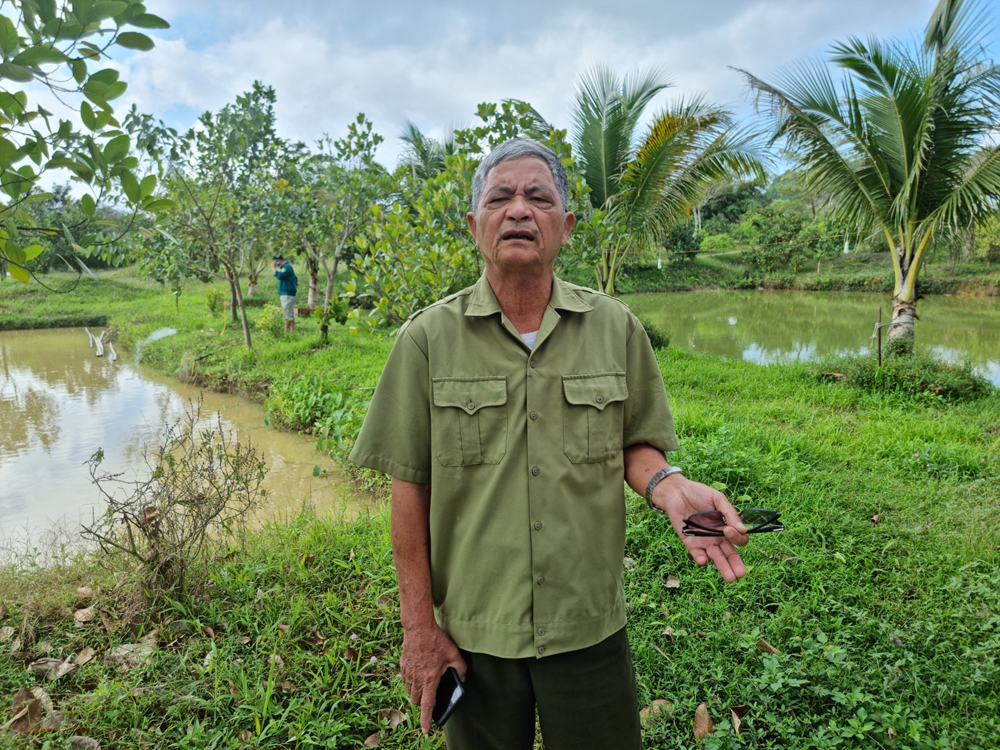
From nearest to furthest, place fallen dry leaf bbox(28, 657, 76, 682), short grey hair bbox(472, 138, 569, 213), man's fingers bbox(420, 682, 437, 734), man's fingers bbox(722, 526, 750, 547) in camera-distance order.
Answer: man's fingers bbox(722, 526, 750, 547) < man's fingers bbox(420, 682, 437, 734) < short grey hair bbox(472, 138, 569, 213) < fallen dry leaf bbox(28, 657, 76, 682)

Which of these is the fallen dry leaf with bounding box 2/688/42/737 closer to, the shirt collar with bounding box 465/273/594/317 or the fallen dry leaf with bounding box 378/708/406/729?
the fallen dry leaf with bounding box 378/708/406/729

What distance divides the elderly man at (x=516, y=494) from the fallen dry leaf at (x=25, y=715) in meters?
1.66

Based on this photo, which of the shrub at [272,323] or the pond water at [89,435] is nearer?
the pond water at [89,435]

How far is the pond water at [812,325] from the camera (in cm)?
1033

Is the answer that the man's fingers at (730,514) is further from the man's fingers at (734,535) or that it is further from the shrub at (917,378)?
the shrub at (917,378)

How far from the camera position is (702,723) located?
2164 mm

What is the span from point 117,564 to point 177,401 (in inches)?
247

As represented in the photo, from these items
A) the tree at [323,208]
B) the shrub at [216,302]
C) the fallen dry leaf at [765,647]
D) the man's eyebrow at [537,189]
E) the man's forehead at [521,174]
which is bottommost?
the fallen dry leaf at [765,647]

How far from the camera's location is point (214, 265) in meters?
9.66

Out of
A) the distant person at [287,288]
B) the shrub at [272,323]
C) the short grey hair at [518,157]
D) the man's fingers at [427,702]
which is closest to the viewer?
the man's fingers at [427,702]

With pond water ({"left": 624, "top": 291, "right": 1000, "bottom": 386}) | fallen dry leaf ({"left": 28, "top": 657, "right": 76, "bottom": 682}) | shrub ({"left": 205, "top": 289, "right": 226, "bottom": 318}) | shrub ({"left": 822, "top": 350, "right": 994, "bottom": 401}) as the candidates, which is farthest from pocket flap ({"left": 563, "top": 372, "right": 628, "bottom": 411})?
shrub ({"left": 205, "top": 289, "right": 226, "bottom": 318})

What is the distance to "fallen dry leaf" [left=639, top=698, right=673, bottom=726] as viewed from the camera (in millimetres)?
2189

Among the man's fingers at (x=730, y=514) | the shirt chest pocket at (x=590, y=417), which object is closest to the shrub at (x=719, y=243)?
the shirt chest pocket at (x=590, y=417)

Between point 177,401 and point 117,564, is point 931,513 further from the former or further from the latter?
point 177,401
